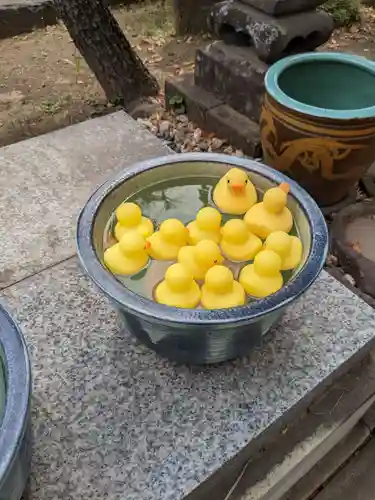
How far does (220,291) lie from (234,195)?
41 cm

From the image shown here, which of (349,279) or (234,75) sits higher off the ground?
(234,75)

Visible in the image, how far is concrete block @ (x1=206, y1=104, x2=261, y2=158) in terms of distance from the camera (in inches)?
112

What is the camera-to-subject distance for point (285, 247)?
5.26 feet

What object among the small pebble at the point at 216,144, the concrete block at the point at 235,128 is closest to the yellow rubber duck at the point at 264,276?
the concrete block at the point at 235,128

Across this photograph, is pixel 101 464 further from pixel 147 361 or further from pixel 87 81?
pixel 87 81

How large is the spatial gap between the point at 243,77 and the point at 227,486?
2.00m

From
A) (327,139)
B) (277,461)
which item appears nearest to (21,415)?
(277,461)

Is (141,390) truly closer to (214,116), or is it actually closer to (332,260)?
(332,260)

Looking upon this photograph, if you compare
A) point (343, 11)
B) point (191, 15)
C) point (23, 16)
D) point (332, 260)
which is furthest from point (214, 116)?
point (23, 16)

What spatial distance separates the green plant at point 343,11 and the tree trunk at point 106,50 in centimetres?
216

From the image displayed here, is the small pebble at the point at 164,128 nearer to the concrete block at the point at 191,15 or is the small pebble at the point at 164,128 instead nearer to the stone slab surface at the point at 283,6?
the stone slab surface at the point at 283,6

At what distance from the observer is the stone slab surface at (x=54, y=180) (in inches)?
87.5

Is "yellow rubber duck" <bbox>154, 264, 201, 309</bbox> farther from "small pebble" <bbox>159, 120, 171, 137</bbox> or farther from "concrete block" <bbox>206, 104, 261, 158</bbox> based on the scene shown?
"small pebble" <bbox>159, 120, 171, 137</bbox>

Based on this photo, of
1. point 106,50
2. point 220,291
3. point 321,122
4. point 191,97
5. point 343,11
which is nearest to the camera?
point 220,291
